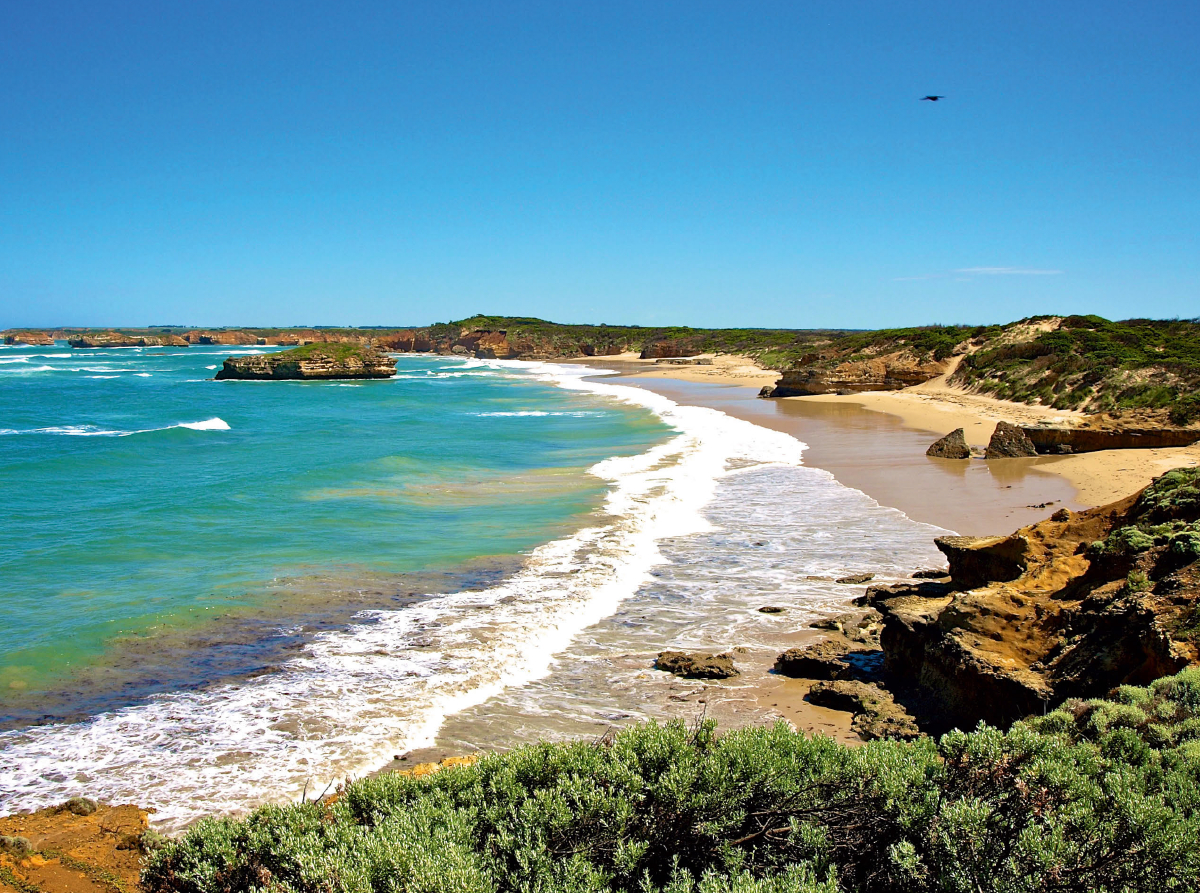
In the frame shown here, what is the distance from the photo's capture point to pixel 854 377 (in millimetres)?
41344

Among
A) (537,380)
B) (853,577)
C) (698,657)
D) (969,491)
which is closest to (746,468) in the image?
(969,491)

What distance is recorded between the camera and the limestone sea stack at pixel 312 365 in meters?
63.2

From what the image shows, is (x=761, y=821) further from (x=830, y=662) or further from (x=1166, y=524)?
(x=1166, y=524)

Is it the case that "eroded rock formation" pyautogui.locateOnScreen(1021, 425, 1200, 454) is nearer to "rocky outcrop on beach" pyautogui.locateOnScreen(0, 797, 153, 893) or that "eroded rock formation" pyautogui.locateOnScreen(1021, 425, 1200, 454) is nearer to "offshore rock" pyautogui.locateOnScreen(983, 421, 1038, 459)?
"offshore rock" pyautogui.locateOnScreen(983, 421, 1038, 459)

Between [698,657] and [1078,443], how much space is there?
634 inches

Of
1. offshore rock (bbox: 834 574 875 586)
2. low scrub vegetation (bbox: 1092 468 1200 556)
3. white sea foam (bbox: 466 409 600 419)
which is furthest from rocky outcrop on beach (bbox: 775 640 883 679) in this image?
white sea foam (bbox: 466 409 600 419)

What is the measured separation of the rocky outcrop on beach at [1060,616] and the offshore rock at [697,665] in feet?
5.06

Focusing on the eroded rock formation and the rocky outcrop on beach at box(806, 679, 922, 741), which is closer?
the rocky outcrop on beach at box(806, 679, 922, 741)


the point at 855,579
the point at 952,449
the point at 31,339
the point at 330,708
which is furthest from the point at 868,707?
the point at 31,339

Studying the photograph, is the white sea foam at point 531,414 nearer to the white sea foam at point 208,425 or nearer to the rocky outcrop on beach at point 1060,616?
the white sea foam at point 208,425

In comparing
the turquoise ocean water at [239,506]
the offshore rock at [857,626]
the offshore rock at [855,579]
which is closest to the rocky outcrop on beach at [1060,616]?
the offshore rock at [857,626]

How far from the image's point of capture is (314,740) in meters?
6.53

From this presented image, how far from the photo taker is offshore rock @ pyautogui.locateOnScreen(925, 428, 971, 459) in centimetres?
1986

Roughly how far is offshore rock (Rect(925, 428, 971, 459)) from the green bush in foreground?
16430mm
